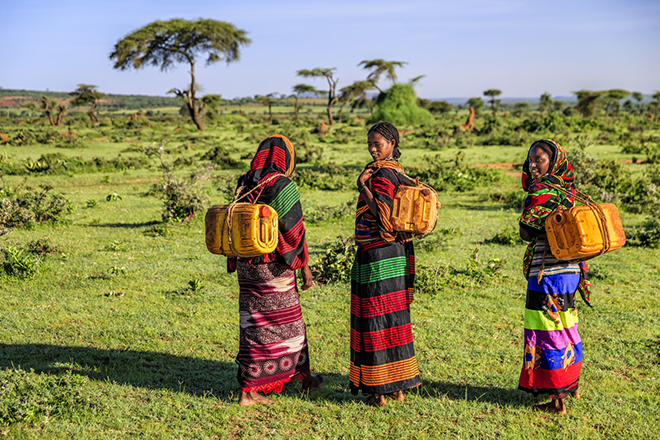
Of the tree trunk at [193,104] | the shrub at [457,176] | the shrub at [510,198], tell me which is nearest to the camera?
the shrub at [510,198]

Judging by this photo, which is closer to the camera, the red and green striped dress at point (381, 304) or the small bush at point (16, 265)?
the red and green striped dress at point (381, 304)

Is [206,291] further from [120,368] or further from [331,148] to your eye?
[331,148]

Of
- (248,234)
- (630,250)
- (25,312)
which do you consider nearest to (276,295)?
(248,234)

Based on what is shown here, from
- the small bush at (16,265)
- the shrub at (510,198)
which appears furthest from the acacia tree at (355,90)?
the small bush at (16,265)

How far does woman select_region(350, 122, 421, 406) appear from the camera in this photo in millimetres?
3764

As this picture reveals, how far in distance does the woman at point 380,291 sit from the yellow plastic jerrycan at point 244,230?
0.67 meters

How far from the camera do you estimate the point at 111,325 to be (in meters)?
5.62

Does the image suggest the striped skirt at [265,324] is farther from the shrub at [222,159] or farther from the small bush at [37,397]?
the shrub at [222,159]

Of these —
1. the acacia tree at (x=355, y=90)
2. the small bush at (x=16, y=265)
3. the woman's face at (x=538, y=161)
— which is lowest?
the small bush at (x=16, y=265)

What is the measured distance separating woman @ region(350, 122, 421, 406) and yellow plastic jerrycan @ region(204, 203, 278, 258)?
67cm

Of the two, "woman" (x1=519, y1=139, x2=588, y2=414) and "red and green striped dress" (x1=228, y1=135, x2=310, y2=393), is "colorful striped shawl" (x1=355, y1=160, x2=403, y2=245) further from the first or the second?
"woman" (x1=519, y1=139, x2=588, y2=414)

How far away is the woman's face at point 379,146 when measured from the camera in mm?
3787

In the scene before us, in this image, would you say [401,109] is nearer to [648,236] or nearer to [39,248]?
[648,236]

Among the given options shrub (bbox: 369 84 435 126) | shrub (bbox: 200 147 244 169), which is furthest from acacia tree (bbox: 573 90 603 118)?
shrub (bbox: 200 147 244 169)
